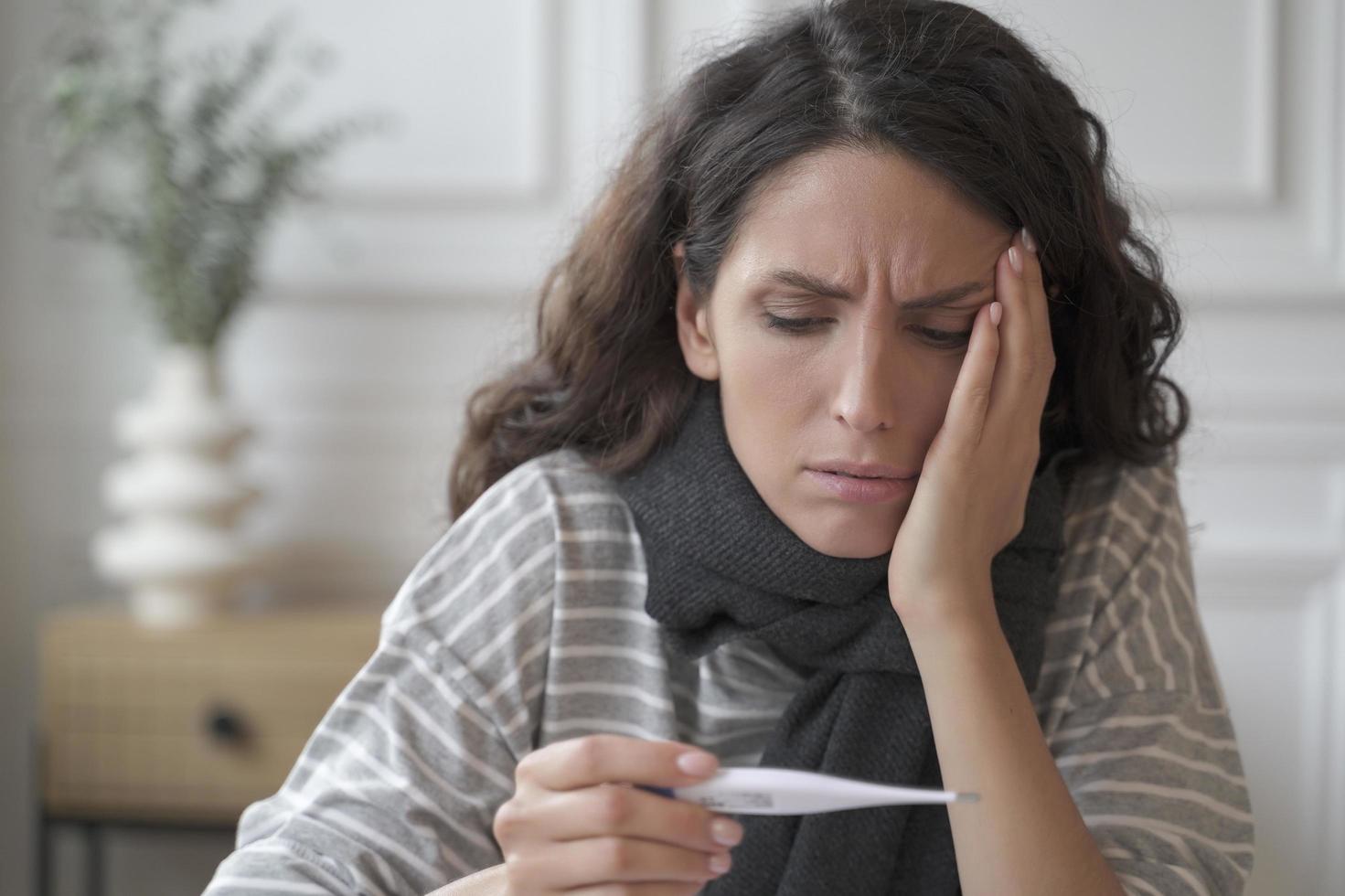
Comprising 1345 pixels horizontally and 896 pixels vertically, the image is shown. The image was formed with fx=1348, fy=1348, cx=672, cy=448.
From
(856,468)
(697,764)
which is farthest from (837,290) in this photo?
(697,764)

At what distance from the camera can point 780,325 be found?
1049mm

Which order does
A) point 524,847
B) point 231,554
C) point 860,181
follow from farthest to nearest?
point 231,554
point 860,181
point 524,847

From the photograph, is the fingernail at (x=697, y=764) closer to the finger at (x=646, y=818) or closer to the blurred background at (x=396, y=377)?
the finger at (x=646, y=818)

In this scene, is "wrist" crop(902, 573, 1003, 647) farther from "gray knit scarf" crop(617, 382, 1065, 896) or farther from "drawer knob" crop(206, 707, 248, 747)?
"drawer knob" crop(206, 707, 248, 747)

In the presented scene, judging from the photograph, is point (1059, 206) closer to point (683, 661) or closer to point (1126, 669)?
point (1126, 669)

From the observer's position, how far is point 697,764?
79cm

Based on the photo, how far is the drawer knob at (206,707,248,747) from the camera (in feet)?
6.32

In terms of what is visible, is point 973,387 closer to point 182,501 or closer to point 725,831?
point 725,831

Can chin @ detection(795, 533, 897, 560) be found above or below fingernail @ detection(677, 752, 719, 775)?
above

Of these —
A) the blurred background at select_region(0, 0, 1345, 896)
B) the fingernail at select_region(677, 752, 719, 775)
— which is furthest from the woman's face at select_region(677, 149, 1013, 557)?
the blurred background at select_region(0, 0, 1345, 896)

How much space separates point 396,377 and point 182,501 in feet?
1.40

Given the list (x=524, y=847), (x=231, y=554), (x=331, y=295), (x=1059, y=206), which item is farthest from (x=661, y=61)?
(x=524, y=847)

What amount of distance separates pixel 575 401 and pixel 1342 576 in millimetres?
1435

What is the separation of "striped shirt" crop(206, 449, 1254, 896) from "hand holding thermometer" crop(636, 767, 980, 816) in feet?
1.10
